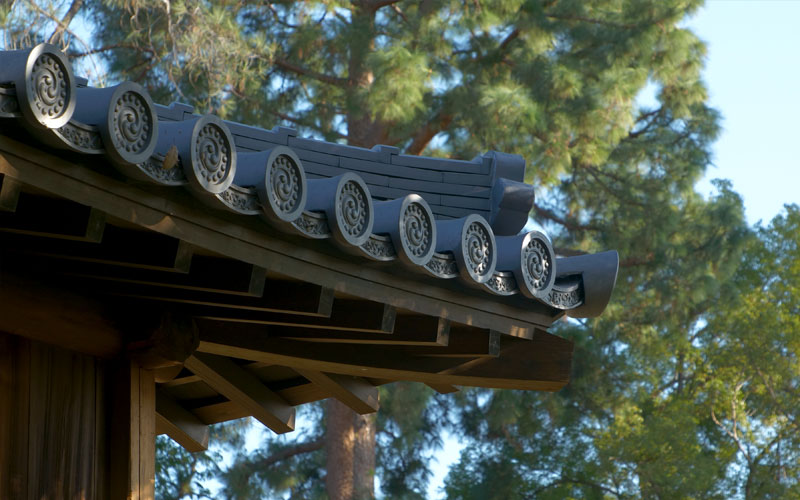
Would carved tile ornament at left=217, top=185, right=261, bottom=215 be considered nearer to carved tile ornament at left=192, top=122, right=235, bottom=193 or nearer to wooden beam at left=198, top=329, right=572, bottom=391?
carved tile ornament at left=192, top=122, right=235, bottom=193

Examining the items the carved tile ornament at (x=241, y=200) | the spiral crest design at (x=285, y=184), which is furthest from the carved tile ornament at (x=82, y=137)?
the spiral crest design at (x=285, y=184)

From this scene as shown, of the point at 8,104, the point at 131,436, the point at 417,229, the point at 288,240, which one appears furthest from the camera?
the point at 131,436

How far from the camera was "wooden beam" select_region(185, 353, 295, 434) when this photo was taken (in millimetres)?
3147

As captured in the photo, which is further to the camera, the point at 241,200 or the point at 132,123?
the point at 241,200

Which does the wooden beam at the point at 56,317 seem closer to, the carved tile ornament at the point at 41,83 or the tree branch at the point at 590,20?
the carved tile ornament at the point at 41,83

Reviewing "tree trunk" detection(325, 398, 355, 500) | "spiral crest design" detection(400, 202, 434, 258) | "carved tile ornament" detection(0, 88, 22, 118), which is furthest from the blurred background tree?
"carved tile ornament" detection(0, 88, 22, 118)

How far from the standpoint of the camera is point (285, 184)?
2.19 meters

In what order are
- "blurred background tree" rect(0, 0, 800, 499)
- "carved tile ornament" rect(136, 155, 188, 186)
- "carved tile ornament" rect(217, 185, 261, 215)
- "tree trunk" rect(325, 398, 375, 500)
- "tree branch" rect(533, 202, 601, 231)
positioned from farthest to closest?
1. "tree branch" rect(533, 202, 601, 231)
2. "tree trunk" rect(325, 398, 375, 500)
3. "blurred background tree" rect(0, 0, 800, 499)
4. "carved tile ornament" rect(217, 185, 261, 215)
5. "carved tile ornament" rect(136, 155, 188, 186)

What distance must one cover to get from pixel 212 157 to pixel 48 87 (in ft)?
1.26

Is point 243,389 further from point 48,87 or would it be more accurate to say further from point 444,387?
point 48,87

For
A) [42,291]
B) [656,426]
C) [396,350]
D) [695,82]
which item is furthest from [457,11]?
[42,291]

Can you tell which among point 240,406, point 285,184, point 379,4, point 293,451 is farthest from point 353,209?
point 293,451

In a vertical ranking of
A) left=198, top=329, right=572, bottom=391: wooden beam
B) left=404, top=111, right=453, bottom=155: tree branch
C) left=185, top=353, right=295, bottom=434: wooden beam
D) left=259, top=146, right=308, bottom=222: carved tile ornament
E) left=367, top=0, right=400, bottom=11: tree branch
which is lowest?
left=185, top=353, right=295, bottom=434: wooden beam

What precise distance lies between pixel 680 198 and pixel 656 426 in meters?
3.22
